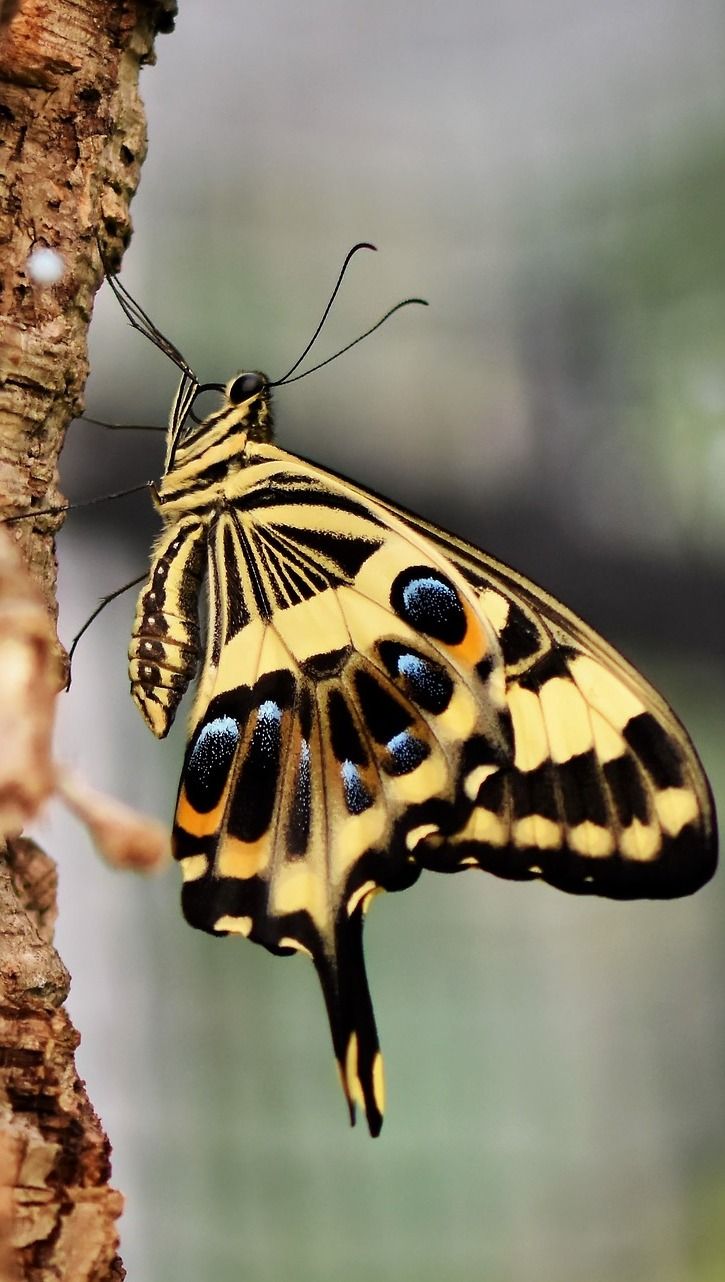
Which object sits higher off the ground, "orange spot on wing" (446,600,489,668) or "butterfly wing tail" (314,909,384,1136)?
"orange spot on wing" (446,600,489,668)

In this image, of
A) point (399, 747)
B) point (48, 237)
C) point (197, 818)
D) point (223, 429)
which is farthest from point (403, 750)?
point (48, 237)

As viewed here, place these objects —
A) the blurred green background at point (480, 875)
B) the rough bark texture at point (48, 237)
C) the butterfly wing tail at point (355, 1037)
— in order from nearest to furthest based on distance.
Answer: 1. the rough bark texture at point (48, 237)
2. the butterfly wing tail at point (355, 1037)
3. the blurred green background at point (480, 875)

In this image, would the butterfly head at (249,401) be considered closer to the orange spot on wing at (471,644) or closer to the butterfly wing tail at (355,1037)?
the orange spot on wing at (471,644)

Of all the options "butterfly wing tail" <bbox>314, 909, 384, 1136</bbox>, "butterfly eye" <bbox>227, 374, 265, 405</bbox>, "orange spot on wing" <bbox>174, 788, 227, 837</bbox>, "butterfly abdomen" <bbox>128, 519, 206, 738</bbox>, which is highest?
"butterfly eye" <bbox>227, 374, 265, 405</bbox>

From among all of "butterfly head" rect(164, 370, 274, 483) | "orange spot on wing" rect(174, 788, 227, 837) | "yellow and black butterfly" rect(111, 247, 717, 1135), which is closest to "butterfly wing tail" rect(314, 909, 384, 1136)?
"yellow and black butterfly" rect(111, 247, 717, 1135)

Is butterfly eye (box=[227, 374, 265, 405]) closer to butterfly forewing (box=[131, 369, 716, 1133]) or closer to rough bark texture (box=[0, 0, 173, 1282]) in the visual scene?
butterfly forewing (box=[131, 369, 716, 1133])

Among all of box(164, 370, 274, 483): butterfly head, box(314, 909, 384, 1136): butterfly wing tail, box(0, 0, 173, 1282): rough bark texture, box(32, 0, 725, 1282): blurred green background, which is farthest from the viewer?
box(32, 0, 725, 1282): blurred green background

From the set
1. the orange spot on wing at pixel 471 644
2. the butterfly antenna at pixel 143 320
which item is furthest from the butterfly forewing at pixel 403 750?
the butterfly antenna at pixel 143 320

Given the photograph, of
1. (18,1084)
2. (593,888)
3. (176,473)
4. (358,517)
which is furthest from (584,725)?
(18,1084)
